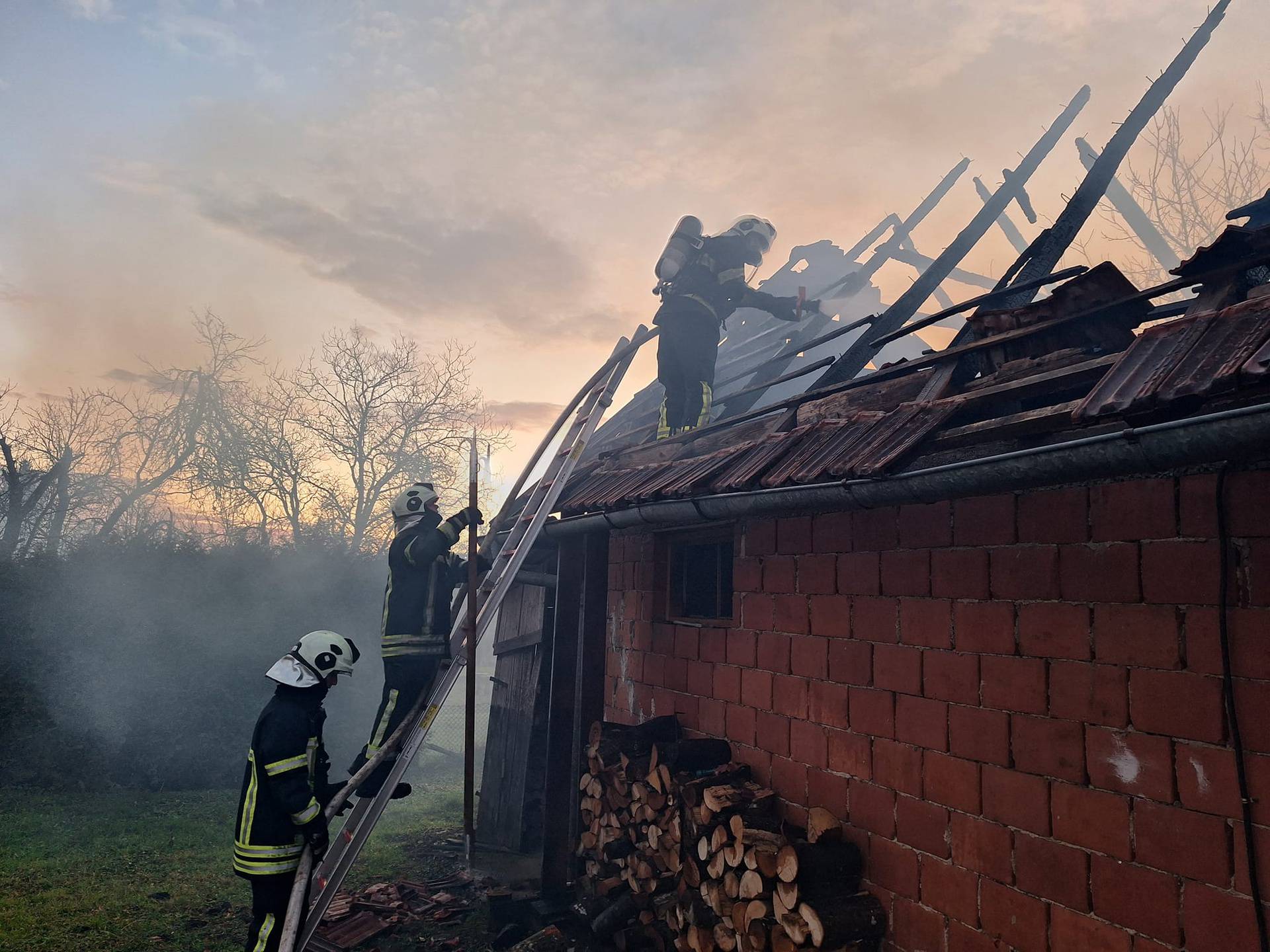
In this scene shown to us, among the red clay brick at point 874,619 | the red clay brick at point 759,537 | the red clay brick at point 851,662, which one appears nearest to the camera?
the red clay brick at point 874,619

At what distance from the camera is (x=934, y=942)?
3143 millimetres

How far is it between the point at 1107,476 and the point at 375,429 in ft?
72.0

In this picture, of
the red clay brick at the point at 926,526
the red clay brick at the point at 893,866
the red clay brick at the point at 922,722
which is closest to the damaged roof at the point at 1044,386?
the red clay brick at the point at 926,526

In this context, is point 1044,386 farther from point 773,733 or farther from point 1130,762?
point 773,733

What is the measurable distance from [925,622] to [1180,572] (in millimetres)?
1063

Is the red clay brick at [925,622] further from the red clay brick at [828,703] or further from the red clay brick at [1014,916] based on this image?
the red clay brick at [1014,916]

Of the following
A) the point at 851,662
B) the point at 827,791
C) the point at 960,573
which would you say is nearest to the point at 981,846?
the point at 827,791

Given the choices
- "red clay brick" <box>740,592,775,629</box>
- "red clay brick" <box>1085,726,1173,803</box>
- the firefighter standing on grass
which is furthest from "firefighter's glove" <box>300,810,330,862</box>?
"red clay brick" <box>1085,726,1173,803</box>

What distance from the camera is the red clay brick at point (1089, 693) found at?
2.61 m

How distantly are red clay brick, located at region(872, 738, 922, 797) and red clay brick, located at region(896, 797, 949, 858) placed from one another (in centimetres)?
5

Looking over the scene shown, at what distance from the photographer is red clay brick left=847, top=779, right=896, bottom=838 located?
3416 mm

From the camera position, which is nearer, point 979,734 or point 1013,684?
point 1013,684

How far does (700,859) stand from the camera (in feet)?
13.1

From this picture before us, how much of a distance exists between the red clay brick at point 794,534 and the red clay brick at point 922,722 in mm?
986
